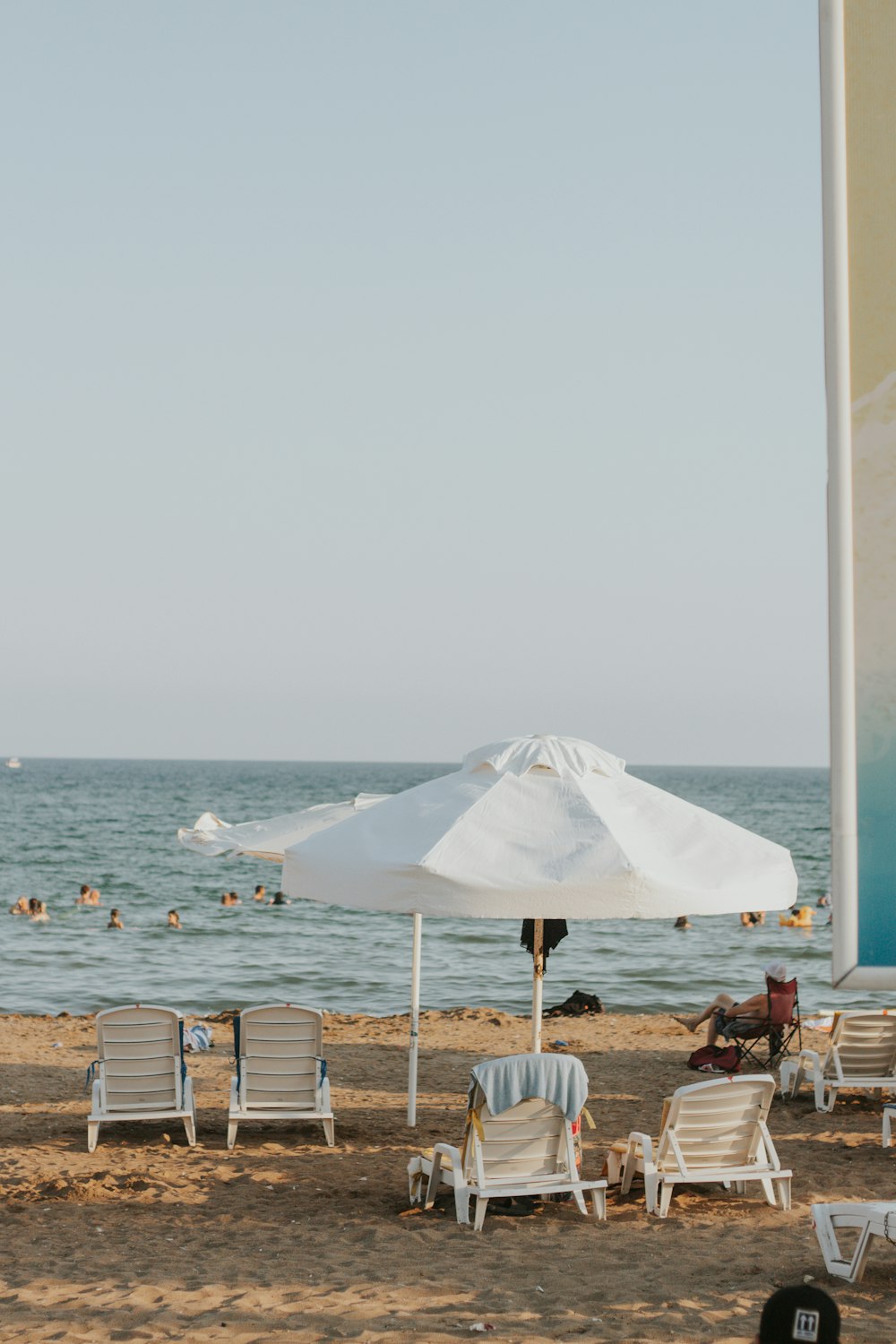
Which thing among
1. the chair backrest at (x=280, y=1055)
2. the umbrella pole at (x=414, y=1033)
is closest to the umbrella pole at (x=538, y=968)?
the umbrella pole at (x=414, y=1033)

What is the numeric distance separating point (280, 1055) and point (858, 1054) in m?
4.46

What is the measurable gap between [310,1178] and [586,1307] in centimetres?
289

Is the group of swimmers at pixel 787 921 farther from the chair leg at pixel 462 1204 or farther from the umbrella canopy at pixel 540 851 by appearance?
the chair leg at pixel 462 1204

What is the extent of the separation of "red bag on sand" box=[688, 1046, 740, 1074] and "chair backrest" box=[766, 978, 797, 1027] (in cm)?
44

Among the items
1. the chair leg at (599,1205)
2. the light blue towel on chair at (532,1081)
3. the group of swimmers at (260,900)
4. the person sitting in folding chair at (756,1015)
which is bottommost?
the group of swimmers at (260,900)

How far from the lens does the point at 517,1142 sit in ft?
23.5

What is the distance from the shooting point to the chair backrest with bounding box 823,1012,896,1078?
10.2m

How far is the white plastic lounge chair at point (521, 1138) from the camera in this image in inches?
277

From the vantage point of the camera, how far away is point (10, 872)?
44.1 m

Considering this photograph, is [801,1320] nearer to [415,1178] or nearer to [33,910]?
[415,1178]

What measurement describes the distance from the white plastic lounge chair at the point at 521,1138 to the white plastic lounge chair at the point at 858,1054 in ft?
11.8

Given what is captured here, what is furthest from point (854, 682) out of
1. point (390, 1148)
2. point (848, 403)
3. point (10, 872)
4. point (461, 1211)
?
point (10, 872)

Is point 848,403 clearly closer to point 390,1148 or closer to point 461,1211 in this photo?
point 461,1211

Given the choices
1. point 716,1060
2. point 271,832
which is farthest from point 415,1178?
point 716,1060
